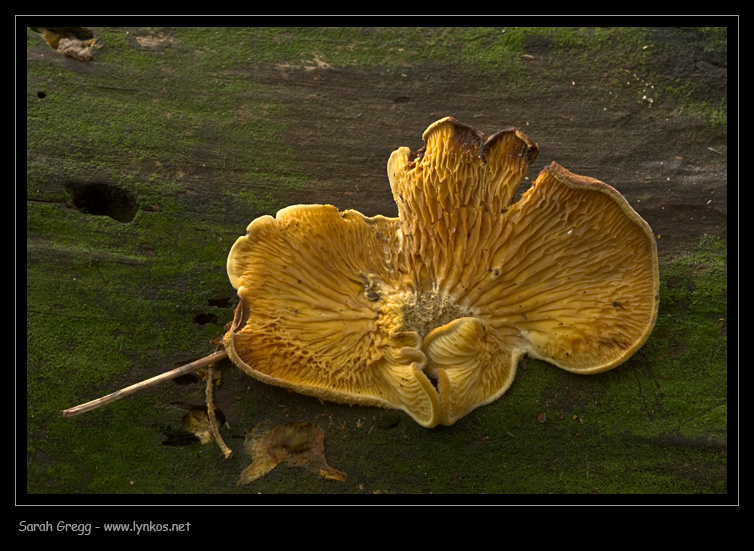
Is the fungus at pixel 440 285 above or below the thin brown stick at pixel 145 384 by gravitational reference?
above

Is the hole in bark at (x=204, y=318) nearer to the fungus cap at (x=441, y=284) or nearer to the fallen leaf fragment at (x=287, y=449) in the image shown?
the fungus cap at (x=441, y=284)

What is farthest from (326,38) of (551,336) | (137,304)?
(551,336)

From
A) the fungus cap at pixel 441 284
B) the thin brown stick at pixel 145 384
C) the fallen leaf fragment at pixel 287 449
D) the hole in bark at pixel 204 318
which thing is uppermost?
the fungus cap at pixel 441 284

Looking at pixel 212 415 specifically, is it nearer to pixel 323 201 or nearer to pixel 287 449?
pixel 287 449

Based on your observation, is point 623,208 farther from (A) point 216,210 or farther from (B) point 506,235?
(A) point 216,210

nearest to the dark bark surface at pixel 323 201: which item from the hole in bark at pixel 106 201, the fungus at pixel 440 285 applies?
the hole in bark at pixel 106 201

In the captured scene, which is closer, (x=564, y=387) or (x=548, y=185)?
(x=548, y=185)

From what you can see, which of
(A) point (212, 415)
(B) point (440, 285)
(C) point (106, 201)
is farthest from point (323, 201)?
(A) point (212, 415)
